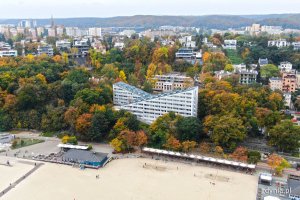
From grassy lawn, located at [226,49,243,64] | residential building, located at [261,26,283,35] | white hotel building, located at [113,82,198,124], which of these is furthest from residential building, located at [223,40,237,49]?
residential building, located at [261,26,283,35]

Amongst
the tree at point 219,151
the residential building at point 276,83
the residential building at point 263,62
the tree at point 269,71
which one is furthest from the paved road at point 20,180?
the residential building at point 263,62

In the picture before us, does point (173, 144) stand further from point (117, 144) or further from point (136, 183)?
point (136, 183)

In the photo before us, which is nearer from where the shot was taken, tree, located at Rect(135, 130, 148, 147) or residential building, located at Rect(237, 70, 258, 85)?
tree, located at Rect(135, 130, 148, 147)

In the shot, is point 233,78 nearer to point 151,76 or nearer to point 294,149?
point 151,76

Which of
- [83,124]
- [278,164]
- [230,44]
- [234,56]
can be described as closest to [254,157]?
[278,164]

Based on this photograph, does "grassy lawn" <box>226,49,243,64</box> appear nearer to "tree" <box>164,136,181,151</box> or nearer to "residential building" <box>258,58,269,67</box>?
"residential building" <box>258,58,269,67</box>

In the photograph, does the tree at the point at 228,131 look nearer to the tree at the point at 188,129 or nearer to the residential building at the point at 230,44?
the tree at the point at 188,129
